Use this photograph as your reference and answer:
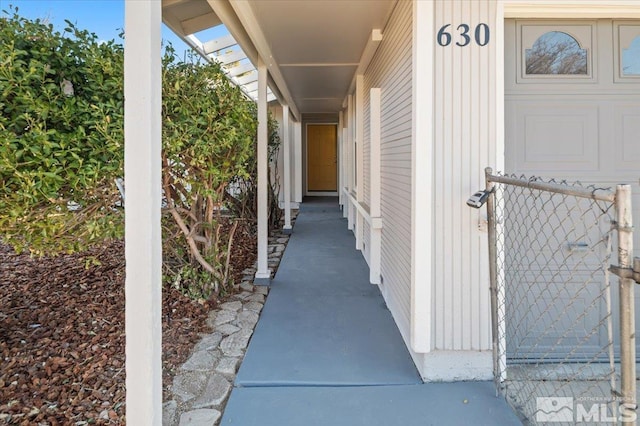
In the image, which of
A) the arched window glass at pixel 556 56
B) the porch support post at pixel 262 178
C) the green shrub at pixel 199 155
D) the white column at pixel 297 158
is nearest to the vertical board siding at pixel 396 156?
the arched window glass at pixel 556 56

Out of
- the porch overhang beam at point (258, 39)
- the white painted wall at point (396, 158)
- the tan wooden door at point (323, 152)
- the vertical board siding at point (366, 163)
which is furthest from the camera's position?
the tan wooden door at point (323, 152)

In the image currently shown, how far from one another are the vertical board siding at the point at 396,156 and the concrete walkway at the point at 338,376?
0.99ft

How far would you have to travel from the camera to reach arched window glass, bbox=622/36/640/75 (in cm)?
269

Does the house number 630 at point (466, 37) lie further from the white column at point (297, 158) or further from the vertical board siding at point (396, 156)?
the white column at point (297, 158)

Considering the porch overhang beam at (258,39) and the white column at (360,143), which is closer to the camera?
the porch overhang beam at (258,39)

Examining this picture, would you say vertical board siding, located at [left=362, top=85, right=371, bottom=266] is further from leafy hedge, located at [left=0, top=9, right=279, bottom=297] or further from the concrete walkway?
leafy hedge, located at [left=0, top=9, right=279, bottom=297]

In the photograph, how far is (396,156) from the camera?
342cm

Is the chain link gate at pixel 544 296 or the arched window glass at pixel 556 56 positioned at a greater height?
the arched window glass at pixel 556 56

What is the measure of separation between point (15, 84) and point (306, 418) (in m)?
2.51

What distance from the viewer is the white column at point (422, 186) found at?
97.0 inches

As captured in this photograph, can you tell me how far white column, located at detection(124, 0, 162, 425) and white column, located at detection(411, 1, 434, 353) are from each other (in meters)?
1.51

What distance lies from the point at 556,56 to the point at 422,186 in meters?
1.28

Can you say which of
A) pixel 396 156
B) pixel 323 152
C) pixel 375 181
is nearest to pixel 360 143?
pixel 375 181

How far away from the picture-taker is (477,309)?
254 centimetres
